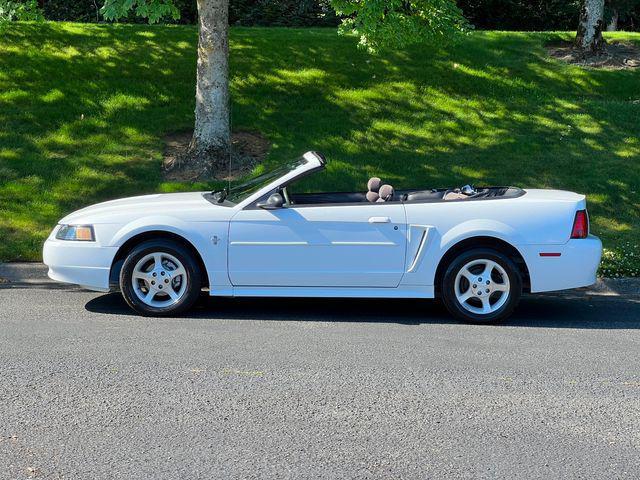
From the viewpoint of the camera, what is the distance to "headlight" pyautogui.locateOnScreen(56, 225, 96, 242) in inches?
303

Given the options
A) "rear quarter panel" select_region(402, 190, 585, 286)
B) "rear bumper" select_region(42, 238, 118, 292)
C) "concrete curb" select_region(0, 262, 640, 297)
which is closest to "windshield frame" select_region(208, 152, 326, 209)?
"rear quarter panel" select_region(402, 190, 585, 286)

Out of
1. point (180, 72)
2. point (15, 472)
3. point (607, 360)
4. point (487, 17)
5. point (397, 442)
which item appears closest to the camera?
point (15, 472)

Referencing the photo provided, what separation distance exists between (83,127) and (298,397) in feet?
29.9

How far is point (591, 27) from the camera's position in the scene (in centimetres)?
1688

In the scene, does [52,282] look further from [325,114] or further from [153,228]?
[325,114]

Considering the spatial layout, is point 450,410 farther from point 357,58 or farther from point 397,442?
point 357,58

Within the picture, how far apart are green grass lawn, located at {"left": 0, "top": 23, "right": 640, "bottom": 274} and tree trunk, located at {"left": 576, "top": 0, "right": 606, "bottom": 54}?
90 centimetres

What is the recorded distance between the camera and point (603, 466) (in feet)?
15.0

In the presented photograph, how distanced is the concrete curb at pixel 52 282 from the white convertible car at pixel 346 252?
1.57 m

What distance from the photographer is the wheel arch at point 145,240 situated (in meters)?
7.64

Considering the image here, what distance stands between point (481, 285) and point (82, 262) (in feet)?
11.6

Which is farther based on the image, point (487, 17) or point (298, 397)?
point (487, 17)

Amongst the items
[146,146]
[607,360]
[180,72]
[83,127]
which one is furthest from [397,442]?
[180,72]

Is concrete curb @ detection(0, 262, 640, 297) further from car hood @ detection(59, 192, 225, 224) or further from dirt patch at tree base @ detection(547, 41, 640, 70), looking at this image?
dirt patch at tree base @ detection(547, 41, 640, 70)
